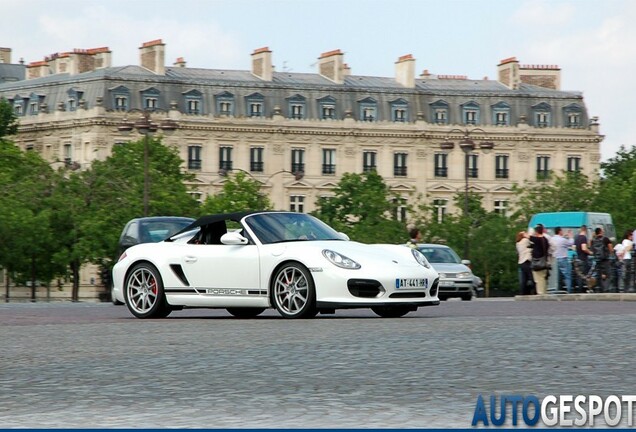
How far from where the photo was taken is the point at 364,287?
1961 centimetres

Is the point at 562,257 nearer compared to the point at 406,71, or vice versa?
the point at 562,257

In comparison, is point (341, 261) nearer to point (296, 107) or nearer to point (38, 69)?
point (296, 107)

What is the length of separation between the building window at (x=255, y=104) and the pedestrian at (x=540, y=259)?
88878mm

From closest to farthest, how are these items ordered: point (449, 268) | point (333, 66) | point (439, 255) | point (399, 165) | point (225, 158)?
point (449, 268) → point (439, 255) → point (225, 158) → point (333, 66) → point (399, 165)

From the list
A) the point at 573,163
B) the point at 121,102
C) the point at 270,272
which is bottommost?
the point at 270,272

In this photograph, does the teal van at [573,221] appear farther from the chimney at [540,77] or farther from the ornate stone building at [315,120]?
the chimney at [540,77]

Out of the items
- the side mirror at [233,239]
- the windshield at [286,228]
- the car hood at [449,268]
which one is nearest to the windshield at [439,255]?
the car hood at [449,268]

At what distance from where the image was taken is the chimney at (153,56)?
12062cm

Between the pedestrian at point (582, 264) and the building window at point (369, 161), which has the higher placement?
the building window at point (369, 161)

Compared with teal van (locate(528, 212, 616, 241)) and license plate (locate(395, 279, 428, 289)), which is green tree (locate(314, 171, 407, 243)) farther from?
license plate (locate(395, 279, 428, 289))

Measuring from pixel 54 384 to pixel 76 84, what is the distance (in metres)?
112

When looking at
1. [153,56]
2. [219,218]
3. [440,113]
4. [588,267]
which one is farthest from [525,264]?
[440,113]

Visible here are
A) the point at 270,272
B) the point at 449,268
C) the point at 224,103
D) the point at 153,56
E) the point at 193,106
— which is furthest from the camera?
the point at 224,103

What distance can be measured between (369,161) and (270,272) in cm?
10682
